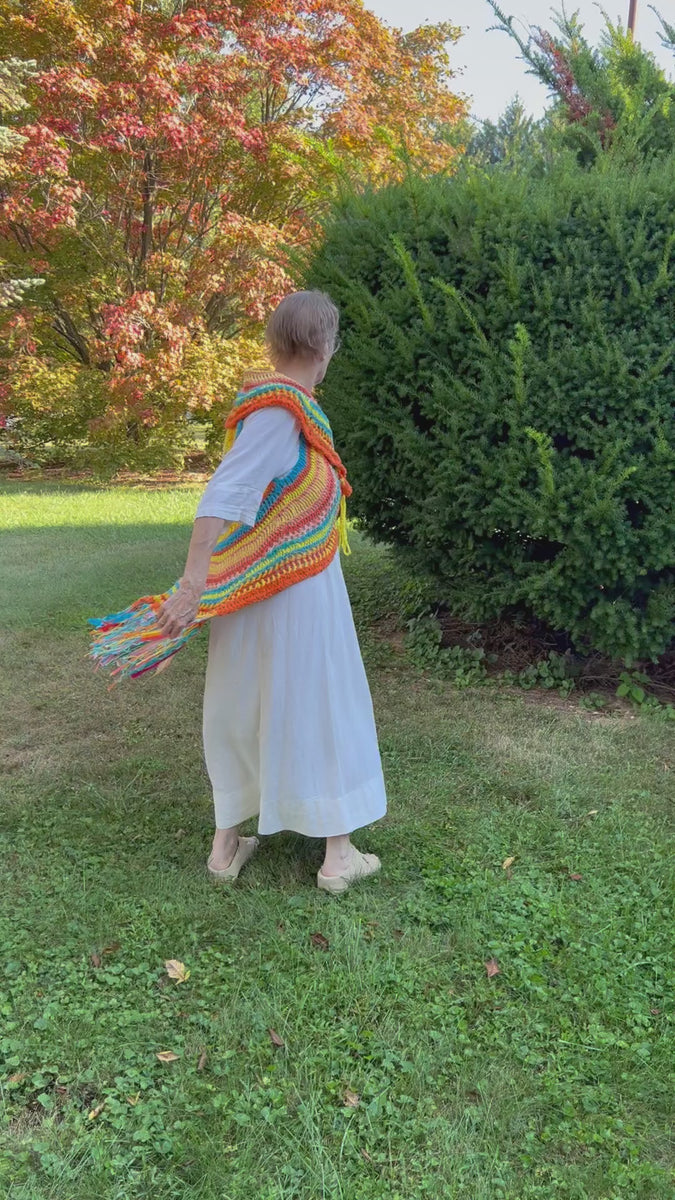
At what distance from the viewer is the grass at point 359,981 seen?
1.90m

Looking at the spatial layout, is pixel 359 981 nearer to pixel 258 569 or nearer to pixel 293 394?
pixel 258 569

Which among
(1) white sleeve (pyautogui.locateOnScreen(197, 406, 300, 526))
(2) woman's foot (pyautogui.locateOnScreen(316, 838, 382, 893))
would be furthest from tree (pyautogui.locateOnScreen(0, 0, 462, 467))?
(2) woman's foot (pyautogui.locateOnScreen(316, 838, 382, 893))

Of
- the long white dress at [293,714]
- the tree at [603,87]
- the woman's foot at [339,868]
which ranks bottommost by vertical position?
the woman's foot at [339,868]

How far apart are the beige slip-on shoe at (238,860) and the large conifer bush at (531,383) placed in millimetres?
1978

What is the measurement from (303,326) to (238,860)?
1747 mm

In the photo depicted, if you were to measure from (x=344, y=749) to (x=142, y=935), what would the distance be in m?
0.82

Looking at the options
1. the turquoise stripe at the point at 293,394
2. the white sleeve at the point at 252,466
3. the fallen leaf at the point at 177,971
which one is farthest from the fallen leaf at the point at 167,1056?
the turquoise stripe at the point at 293,394

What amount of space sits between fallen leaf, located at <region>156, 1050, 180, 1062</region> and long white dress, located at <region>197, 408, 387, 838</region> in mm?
768

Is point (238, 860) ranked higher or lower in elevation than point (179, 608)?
lower

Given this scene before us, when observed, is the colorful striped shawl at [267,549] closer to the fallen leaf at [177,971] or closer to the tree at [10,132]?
the fallen leaf at [177,971]

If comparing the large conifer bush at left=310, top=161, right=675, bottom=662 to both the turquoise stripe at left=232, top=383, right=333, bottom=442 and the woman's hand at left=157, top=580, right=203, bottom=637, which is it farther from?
the woman's hand at left=157, top=580, right=203, bottom=637

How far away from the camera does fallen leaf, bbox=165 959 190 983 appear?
8.02ft

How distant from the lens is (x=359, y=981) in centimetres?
242

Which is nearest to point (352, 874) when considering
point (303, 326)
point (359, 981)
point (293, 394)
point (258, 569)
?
point (359, 981)
